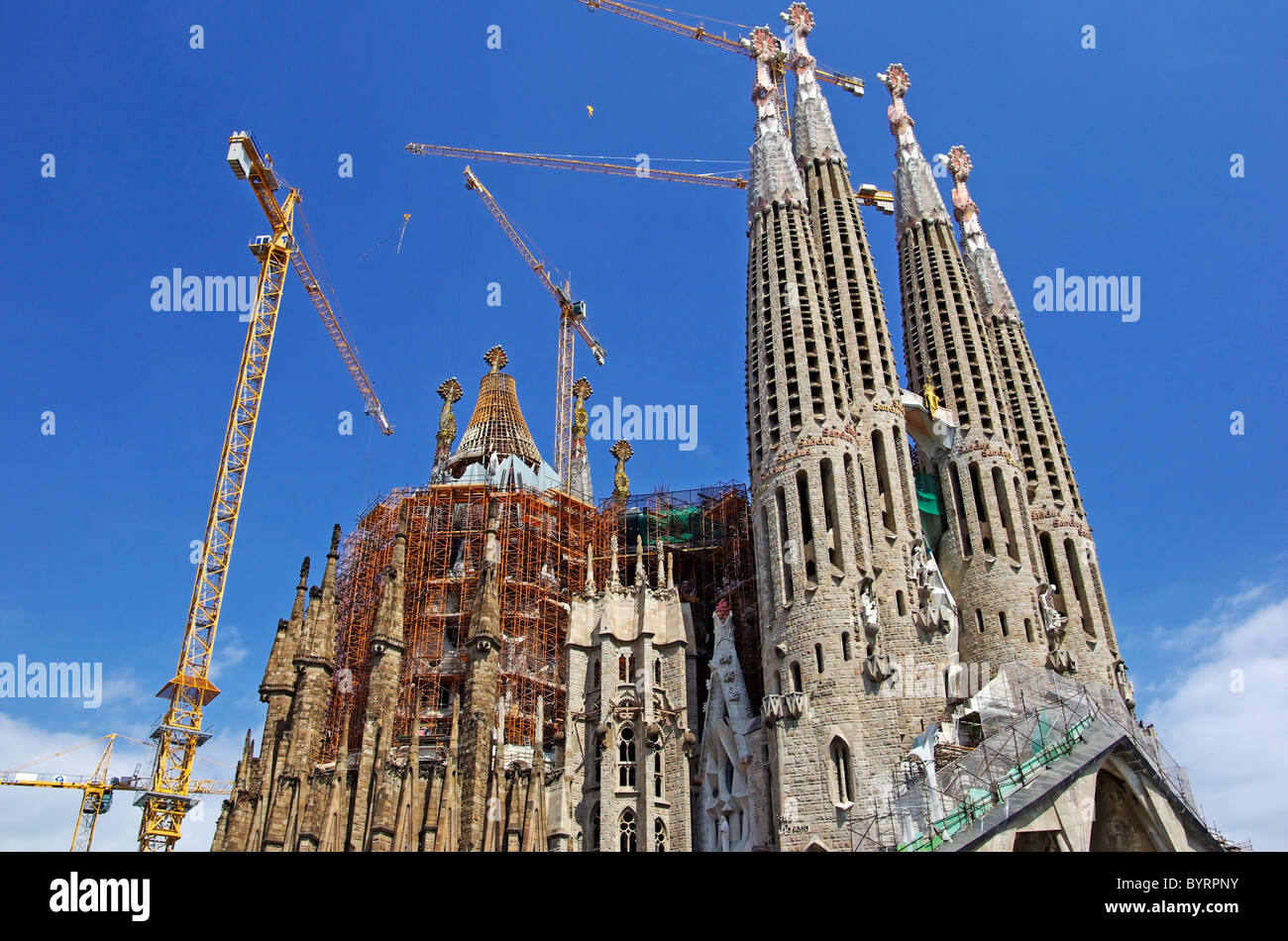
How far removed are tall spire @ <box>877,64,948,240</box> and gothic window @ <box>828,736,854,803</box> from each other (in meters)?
34.6

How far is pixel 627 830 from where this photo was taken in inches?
1692

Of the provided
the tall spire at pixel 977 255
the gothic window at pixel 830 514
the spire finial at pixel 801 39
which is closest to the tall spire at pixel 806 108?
the spire finial at pixel 801 39

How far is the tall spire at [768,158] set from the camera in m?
53.2

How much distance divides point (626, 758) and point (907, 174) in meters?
39.2

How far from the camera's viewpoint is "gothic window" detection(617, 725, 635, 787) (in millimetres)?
44375

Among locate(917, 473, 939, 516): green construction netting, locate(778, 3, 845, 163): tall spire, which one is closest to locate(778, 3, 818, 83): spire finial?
locate(778, 3, 845, 163): tall spire

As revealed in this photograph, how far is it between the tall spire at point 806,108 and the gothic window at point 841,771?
35.0 metres

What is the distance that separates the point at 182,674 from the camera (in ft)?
176

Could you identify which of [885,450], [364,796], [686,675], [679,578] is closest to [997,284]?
[885,450]

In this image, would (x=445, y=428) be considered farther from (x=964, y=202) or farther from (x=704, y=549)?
(x=964, y=202)
